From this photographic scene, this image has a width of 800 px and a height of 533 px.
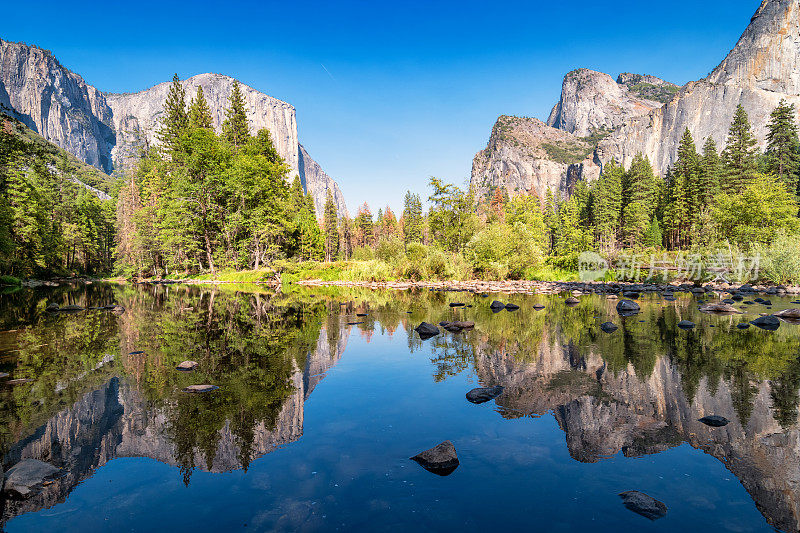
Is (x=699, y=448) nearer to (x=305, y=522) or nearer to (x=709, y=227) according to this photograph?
(x=305, y=522)

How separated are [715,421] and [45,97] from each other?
829 ft

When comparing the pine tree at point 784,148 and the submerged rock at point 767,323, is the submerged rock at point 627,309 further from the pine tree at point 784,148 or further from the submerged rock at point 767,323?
the pine tree at point 784,148

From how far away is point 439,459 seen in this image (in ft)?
15.9

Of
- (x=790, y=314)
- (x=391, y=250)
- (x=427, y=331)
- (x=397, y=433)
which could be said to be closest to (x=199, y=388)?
(x=397, y=433)

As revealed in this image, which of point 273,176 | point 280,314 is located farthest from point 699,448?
point 273,176

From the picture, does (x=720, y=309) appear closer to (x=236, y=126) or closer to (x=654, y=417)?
(x=654, y=417)

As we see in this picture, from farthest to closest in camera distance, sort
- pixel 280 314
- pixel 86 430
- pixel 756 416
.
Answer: pixel 280 314
pixel 756 416
pixel 86 430

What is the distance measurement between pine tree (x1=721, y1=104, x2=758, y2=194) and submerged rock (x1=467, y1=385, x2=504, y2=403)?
70.2 meters

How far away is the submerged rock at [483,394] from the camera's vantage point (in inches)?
286

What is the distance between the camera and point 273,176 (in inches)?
1930

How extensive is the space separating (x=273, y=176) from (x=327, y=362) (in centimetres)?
4420

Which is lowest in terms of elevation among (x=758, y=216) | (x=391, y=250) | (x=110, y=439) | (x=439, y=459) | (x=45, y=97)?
(x=439, y=459)

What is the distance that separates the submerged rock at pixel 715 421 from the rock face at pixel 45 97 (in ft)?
759

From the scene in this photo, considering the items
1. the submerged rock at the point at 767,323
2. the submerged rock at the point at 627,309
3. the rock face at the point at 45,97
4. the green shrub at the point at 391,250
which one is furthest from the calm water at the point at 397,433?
the rock face at the point at 45,97
